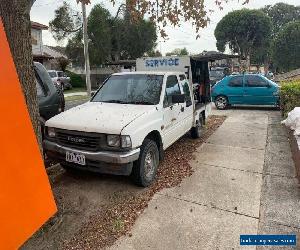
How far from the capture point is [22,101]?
104 inches

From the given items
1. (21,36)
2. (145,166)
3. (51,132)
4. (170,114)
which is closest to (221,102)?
(170,114)

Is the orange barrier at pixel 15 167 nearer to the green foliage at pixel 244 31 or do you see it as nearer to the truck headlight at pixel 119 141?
the truck headlight at pixel 119 141

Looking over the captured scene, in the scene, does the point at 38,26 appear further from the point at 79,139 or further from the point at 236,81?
the point at 79,139

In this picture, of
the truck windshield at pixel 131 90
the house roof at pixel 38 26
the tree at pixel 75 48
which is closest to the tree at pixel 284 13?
the tree at pixel 75 48

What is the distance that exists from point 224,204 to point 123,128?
6.10 feet

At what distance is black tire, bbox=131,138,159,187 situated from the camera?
4.92 m

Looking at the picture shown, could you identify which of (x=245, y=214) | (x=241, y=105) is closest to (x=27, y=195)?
(x=245, y=214)

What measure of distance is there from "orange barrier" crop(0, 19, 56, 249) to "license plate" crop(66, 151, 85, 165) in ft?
6.40

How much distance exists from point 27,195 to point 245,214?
9.66ft

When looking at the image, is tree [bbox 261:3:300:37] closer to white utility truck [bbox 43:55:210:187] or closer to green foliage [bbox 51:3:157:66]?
green foliage [bbox 51:3:157:66]

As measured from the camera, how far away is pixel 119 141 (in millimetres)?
4555

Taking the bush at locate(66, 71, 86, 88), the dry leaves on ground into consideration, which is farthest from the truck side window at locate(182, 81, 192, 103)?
the bush at locate(66, 71, 86, 88)

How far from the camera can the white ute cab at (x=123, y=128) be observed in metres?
4.61

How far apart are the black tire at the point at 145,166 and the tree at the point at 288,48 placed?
45.3 metres
